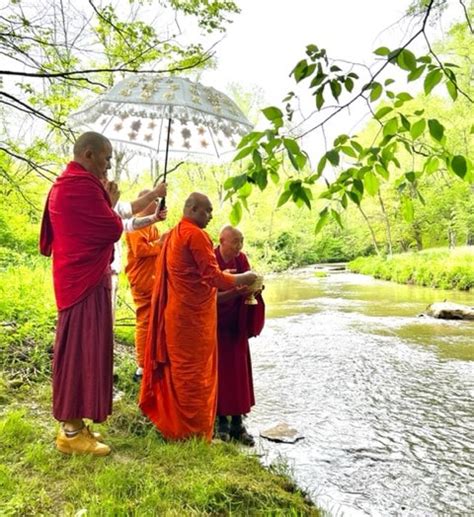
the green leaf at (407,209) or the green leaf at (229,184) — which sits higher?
the green leaf at (229,184)

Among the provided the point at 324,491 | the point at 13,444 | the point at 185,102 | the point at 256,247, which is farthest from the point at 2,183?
the point at 256,247

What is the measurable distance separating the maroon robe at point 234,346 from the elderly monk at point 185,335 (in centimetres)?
46

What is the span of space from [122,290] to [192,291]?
624cm

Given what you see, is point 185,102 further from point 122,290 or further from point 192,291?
point 122,290

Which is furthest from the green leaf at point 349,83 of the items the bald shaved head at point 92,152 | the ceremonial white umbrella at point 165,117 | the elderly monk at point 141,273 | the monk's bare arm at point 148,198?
→ the elderly monk at point 141,273

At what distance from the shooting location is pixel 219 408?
388cm

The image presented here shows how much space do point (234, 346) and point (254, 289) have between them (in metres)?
0.58

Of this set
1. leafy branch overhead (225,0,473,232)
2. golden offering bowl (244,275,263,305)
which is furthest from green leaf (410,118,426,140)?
golden offering bowl (244,275,263,305)

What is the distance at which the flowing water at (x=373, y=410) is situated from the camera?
318cm

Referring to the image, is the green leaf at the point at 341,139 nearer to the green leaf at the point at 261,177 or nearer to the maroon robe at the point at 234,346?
the green leaf at the point at 261,177

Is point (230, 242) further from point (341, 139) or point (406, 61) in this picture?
point (406, 61)

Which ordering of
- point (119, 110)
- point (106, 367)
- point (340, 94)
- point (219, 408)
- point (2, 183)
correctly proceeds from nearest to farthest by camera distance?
point (340, 94) → point (106, 367) → point (119, 110) → point (219, 408) → point (2, 183)

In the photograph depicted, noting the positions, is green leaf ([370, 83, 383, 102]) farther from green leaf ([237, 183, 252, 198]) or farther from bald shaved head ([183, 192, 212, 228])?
bald shaved head ([183, 192, 212, 228])

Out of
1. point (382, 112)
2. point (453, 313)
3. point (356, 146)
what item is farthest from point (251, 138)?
point (453, 313)
